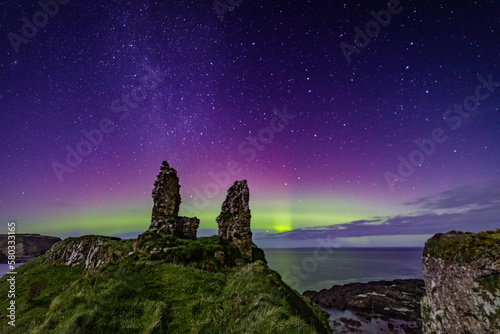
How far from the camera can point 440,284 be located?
381 inches

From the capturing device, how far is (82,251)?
21.9 m

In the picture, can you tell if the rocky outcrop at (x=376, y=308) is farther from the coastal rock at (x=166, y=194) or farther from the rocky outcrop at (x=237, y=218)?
the coastal rock at (x=166, y=194)

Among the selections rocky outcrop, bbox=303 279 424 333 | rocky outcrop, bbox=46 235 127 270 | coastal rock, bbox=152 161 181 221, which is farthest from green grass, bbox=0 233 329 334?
rocky outcrop, bbox=303 279 424 333

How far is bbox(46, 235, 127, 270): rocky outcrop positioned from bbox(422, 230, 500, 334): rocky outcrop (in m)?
22.9

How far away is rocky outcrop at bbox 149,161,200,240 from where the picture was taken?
63.6 ft

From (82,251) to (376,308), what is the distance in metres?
52.2

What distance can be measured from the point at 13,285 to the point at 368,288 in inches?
2810

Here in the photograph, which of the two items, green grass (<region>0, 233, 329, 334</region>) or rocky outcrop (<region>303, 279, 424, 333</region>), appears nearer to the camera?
green grass (<region>0, 233, 329, 334</region>)

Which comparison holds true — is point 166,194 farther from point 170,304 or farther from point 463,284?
point 463,284

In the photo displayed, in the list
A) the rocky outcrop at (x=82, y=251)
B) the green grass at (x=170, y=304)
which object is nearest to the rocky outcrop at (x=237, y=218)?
the green grass at (x=170, y=304)

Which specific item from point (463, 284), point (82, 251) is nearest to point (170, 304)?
point (463, 284)

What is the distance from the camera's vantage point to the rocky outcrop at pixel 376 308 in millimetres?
35594

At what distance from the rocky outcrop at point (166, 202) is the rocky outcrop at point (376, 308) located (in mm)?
34017

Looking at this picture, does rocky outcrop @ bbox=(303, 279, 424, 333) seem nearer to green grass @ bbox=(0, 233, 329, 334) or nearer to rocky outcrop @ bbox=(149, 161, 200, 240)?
rocky outcrop @ bbox=(149, 161, 200, 240)
